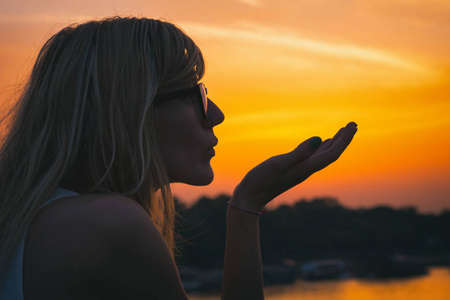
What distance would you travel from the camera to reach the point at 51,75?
273 centimetres

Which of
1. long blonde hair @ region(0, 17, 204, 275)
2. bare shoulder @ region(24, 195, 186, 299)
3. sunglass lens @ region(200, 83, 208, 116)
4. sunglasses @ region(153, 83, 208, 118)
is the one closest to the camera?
bare shoulder @ region(24, 195, 186, 299)

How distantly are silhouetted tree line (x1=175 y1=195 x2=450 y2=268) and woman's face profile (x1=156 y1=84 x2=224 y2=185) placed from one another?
299 ft

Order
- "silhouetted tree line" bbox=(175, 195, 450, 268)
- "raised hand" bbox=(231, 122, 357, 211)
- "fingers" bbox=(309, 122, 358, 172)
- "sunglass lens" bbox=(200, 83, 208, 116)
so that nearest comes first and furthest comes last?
"sunglass lens" bbox=(200, 83, 208, 116) < "raised hand" bbox=(231, 122, 357, 211) < "fingers" bbox=(309, 122, 358, 172) < "silhouetted tree line" bbox=(175, 195, 450, 268)

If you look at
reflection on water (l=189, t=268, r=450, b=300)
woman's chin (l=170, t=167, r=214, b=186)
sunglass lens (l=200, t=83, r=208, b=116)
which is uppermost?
sunglass lens (l=200, t=83, r=208, b=116)

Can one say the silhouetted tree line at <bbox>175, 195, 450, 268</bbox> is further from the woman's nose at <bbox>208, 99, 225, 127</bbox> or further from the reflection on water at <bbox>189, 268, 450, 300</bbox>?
the woman's nose at <bbox>208, 99, 225, 127</bbox>

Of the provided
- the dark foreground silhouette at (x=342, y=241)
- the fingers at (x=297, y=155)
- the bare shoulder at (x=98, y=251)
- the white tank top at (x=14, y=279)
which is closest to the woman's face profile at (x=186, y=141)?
the fingers at (x=297, y=155)

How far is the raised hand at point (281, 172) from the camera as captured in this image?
3104mm

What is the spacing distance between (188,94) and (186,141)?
0.93 ft

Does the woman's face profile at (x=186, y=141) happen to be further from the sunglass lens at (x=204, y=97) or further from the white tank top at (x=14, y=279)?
the white tank top at (x=14, y=279)

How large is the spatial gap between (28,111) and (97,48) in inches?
20.7

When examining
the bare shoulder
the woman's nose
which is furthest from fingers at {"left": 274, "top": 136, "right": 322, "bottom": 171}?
the bare shoulder

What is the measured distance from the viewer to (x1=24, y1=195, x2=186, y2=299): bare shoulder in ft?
6.72

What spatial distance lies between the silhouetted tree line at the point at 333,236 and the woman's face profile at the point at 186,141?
3583 inches

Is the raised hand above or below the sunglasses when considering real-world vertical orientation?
below
